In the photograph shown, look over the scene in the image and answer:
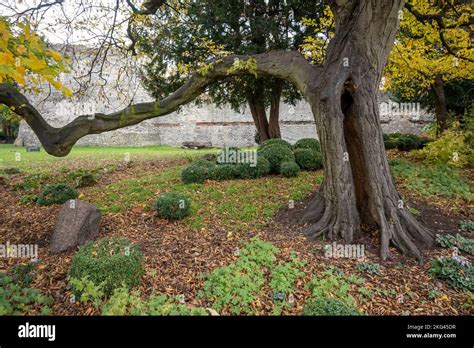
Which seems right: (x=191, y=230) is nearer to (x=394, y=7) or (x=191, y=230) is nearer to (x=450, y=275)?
(x=450, y=275)

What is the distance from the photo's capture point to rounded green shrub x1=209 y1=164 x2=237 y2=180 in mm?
8469

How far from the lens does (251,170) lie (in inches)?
338

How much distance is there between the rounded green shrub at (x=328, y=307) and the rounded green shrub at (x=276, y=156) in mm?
5808

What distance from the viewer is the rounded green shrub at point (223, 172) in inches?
333

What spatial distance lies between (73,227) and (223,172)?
4500 millimetres

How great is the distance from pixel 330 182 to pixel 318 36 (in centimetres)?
622

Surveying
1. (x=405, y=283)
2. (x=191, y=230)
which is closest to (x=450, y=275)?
(x=405, y=283)

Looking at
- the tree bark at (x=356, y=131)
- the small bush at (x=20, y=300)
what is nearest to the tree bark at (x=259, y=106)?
the tree bark at (x=356, y=131)

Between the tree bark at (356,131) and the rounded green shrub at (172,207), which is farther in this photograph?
the rounded green shrub at (172,207)

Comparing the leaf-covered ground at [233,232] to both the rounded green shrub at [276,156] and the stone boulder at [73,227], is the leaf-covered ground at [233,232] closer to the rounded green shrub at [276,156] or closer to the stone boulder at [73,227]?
the stone boulder at [73,227]

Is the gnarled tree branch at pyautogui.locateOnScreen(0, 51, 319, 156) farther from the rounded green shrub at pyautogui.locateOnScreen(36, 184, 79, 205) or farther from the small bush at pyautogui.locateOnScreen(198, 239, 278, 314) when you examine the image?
the small bush at pyautogui.locateOnScreen(198, 239, 278, 314)

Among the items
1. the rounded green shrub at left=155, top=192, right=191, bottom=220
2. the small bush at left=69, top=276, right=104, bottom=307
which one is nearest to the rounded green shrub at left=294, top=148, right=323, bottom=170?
the rounded green shrub at left=155, top=192, right=191, bottom=220
